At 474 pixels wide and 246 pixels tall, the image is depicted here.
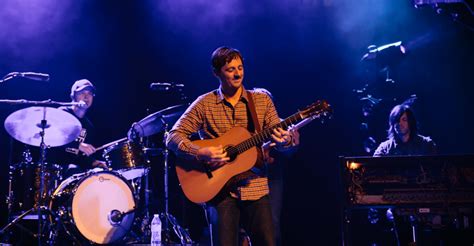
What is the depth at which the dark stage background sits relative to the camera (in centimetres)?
856

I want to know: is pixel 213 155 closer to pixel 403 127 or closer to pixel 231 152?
pixel 231 152

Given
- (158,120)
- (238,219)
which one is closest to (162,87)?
(158,120)

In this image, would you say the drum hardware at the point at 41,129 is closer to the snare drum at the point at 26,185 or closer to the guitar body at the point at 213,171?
the snare drum at the point at 26,185

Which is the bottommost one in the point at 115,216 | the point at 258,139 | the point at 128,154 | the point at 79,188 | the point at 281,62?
the point at 115,216

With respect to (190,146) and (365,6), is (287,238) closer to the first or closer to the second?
(365,6)

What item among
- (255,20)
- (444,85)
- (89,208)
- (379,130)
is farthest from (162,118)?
(444,85)

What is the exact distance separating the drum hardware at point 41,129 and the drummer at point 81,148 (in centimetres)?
48

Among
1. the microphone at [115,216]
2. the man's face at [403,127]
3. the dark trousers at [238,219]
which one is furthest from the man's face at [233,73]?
the microphone at [115,216]

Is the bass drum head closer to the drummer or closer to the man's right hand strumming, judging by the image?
the drummer

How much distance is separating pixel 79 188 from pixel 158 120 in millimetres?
1473

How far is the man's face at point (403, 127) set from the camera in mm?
7406

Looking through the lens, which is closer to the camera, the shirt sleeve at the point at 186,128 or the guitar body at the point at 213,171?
the guitar body at the point at 213,171

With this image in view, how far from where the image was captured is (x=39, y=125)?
291 inches

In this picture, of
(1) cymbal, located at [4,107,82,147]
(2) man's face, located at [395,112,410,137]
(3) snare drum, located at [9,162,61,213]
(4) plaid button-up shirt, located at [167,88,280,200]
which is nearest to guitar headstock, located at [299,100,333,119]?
(4) plaid button-up shirt, located at [167,88,280,200]
